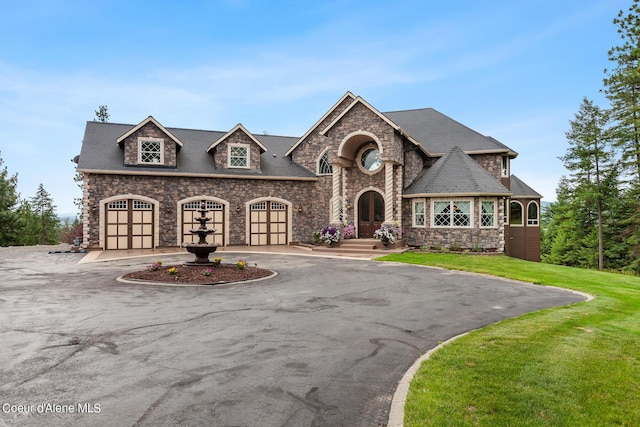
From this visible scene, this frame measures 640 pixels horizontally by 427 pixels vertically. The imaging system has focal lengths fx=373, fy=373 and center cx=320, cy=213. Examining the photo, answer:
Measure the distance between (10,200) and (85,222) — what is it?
80.2ft

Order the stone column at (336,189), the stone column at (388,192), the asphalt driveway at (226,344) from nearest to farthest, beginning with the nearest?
1. the asphalt driveway at (226,344)
2. the stone column at (388,192)
3. the stone column at (336,189)

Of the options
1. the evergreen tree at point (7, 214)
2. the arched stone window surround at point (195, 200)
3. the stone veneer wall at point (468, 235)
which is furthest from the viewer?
the evergreen tree at point (7, 214)

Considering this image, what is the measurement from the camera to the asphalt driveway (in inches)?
146

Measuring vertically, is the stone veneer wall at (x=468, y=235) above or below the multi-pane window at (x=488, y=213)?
below

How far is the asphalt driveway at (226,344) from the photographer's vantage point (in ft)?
12.2

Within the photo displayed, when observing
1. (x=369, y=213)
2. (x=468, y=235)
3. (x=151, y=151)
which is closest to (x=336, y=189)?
(x=369, y=213)

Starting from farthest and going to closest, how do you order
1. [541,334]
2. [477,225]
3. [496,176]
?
1. [496,176]
2. [477,225]
3. [541,334]

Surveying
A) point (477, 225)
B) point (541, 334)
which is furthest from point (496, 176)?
point (541, 334)

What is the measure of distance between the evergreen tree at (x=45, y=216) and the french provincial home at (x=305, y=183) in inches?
1665

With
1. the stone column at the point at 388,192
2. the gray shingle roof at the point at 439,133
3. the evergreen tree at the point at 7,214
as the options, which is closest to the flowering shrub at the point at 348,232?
the stone column at the point at 388,192

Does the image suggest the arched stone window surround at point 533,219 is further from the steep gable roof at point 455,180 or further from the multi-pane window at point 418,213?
the multi-pane window at point 418,213

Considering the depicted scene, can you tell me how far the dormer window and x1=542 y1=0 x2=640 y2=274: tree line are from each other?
31.0m

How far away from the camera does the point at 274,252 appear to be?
66.5ft

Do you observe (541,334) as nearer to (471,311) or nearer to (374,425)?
(471,311)
